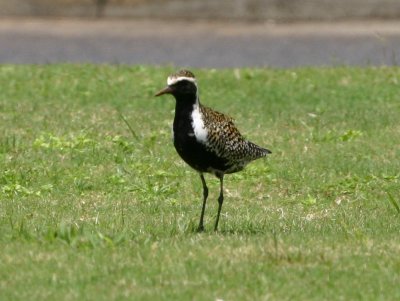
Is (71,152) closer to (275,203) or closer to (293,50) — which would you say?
(275,203)

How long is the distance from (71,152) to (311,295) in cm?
508

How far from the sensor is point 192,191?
1122cm

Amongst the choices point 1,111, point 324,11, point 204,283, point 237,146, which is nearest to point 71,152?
point 1,111

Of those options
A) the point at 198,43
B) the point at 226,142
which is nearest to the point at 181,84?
the point at 226,142

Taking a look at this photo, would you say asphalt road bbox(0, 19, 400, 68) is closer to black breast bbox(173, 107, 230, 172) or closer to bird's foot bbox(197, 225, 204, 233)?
bird's foot bbox(197, 225, 204, 233)

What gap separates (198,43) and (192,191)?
291 inches

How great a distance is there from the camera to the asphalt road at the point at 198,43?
17.4 metres

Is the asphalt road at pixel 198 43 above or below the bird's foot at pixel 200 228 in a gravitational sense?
below

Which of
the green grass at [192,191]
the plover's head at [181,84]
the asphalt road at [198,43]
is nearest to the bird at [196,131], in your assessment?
the plover's head at [181,84]

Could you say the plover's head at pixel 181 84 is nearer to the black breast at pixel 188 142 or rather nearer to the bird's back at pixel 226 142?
the black breast at pixel 188 142

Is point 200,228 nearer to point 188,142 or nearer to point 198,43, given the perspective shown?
point 188,142

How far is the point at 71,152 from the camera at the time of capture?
12.1 m

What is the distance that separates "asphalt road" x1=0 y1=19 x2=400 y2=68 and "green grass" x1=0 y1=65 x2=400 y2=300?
177cm

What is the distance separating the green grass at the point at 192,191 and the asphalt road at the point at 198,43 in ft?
5.80
